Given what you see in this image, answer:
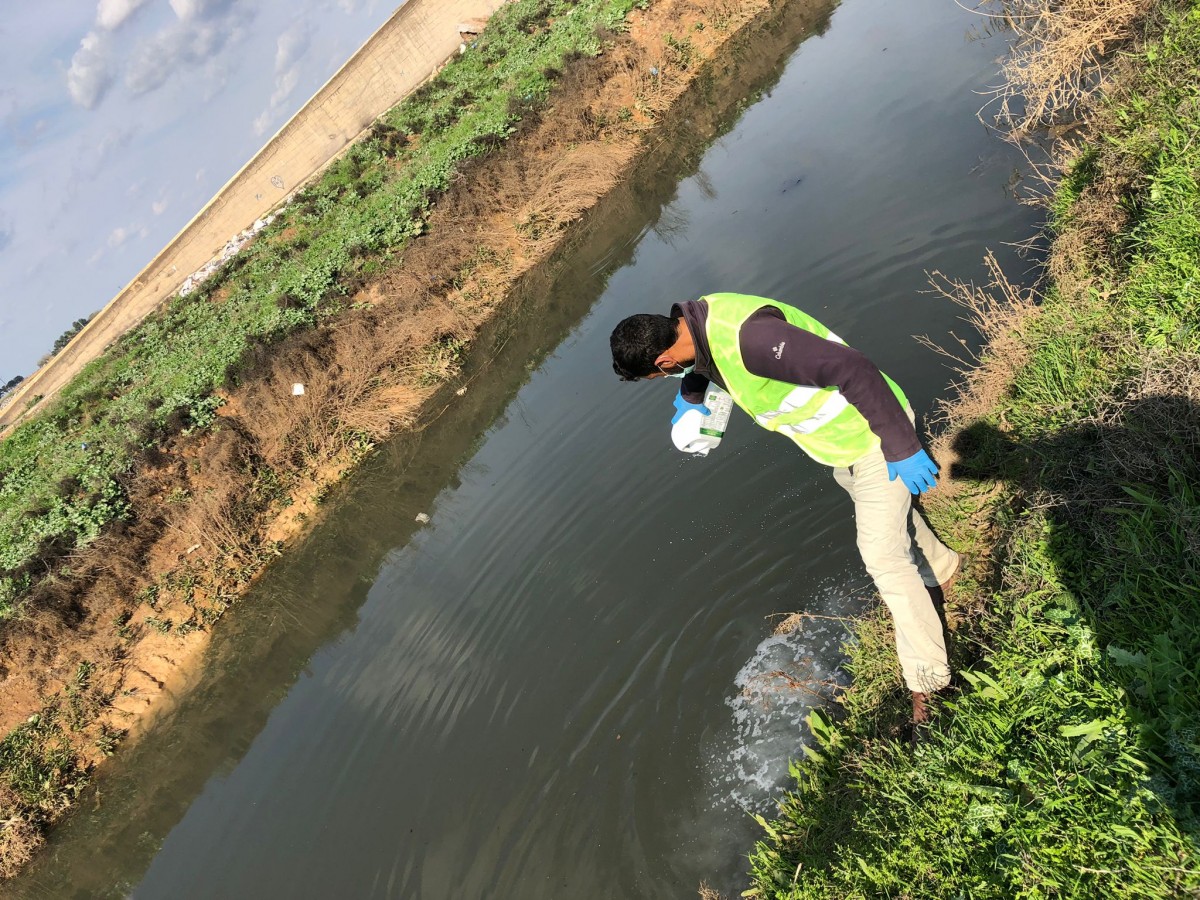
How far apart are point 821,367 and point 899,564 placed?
1.22m

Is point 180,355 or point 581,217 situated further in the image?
point 180,355

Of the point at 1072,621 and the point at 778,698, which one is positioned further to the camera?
the point at 778,698

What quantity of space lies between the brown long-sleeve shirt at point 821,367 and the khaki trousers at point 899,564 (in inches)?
11.1

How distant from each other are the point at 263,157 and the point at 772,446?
86.0ft

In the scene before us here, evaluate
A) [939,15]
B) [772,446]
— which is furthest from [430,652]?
[939,15]

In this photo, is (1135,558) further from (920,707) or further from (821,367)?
(821,367)

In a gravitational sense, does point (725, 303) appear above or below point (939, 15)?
above

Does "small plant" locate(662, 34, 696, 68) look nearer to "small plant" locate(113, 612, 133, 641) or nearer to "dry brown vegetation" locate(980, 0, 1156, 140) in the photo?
"dry brown vegetation" locate(980, 0, 1156, 140)

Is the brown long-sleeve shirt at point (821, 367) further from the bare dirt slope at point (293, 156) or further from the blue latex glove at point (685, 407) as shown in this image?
the bare dirt slope at point (293, 156)

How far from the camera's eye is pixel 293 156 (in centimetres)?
2714

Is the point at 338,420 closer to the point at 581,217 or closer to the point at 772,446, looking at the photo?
the point at 581,217

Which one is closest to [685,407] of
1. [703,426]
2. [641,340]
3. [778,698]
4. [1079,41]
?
[703,426]

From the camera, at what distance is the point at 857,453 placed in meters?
3.51

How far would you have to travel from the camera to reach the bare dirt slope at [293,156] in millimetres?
25172
